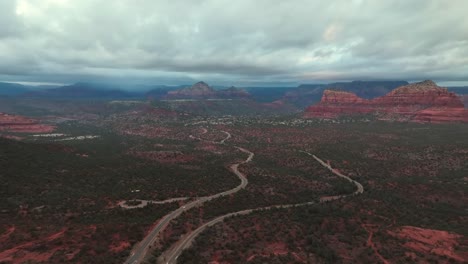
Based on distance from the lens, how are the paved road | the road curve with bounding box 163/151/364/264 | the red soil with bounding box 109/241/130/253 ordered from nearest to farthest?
A: the road curve with bounding box 163/151/364/264
the red soil with bounding box 109/241/130/253
the paved road

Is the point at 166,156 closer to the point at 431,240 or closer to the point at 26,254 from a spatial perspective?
the point at 26,254

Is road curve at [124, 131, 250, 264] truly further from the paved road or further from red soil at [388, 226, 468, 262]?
red soil at [388, 226, 468, 262]

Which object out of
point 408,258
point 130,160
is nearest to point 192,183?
point 130,160

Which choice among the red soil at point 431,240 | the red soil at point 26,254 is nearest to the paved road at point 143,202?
the red soil at point 26,254

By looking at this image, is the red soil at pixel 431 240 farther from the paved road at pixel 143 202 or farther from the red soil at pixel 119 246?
the paved road at pixel 143 202

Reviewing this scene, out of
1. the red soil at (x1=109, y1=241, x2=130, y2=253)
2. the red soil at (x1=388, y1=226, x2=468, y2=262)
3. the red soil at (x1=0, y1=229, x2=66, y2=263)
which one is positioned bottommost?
the red soil at (x1=388, y1=226, x2=468, y2=262)

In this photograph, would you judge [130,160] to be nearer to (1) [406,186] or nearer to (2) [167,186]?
(2) [167,186]

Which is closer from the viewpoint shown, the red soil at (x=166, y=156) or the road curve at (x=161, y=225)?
the road curve at (x=161, y=225)

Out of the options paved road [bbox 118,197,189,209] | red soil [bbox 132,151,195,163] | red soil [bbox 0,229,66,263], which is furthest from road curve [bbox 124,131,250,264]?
red soil [bbox 132,151,195,163]

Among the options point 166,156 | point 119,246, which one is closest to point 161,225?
point 119,246

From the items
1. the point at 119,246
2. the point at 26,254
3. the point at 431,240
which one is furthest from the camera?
the point at 431,240

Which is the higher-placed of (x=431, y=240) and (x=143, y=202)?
(x=143, y=202)
